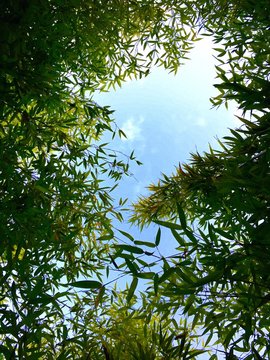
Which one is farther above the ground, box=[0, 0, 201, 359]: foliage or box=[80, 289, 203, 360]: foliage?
box=[0, 0, 201, 359]: foliage

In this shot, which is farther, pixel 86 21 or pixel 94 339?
pixel 86 21

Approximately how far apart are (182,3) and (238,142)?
7.39 feet

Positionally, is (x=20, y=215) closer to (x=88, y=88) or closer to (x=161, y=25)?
(x=88, y=88)

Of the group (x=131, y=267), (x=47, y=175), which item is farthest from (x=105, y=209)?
(x=131, y=267)

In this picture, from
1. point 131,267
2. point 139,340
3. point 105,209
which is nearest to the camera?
point 131,267

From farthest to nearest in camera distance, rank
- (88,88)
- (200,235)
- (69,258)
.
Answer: (88,88)
(69,258)
(200,235)

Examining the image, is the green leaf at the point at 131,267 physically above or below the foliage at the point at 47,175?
below

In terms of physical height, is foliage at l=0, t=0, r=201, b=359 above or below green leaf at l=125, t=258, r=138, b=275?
above

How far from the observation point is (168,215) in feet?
14.1

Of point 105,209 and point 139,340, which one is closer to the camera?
point 139,340

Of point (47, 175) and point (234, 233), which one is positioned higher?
point (47, 175)

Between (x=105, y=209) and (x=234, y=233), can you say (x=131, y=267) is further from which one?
(x=105, y=209)

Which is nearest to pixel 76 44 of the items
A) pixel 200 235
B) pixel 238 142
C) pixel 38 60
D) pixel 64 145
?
pixel 38 60

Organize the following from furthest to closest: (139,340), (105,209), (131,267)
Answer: (105,209) < (139,340) < (131,267)
